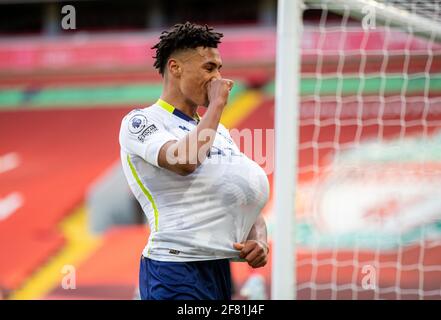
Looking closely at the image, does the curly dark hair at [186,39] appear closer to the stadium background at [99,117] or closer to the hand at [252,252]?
the hand at [252,252]

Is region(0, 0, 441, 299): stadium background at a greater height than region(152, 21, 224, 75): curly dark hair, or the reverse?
region(152, 21, 224, 75): curly dark hair

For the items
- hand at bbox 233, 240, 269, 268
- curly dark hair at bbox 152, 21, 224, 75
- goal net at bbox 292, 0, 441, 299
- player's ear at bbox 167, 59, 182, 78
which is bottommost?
goal net at bbox 292, 0, 441, 299

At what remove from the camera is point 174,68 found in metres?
2.76

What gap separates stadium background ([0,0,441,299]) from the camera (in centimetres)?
797

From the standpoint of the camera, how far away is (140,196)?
278 cm

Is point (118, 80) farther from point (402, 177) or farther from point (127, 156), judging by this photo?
point (127, 156)

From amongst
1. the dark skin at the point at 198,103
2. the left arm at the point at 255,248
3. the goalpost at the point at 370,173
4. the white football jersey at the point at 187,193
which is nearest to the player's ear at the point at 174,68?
the dark skin at the point at 198,103

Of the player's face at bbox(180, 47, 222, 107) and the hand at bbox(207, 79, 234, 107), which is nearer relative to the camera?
the hand at bbox(207, 79, 234, 107)

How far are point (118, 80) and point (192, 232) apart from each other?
265 inches

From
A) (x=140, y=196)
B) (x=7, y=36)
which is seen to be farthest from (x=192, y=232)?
(x=7, y=36)

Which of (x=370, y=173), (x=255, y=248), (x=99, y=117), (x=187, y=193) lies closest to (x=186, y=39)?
(x=187, y=193)

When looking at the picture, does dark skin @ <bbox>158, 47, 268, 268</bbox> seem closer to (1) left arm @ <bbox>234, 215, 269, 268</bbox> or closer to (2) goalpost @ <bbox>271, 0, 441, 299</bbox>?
(1) left arm @ <bbox>234, 215, 269, 268</bbox>

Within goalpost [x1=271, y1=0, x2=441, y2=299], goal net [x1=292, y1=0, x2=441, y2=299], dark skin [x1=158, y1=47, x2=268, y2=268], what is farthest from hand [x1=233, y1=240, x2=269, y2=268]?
goal net [x1=292, y1=0, x2=441, y2=299]

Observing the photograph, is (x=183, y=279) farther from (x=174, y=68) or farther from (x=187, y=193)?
(x=174, y=68)
